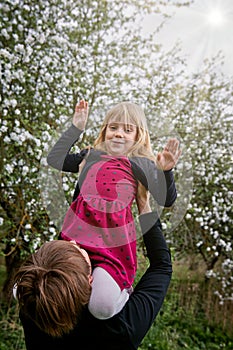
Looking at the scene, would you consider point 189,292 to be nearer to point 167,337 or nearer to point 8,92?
point 167,337

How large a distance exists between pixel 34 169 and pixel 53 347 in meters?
2.37

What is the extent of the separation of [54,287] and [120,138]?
0.61m

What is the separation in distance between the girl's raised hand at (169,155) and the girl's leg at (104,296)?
388 mm

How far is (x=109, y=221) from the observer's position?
1287 mm

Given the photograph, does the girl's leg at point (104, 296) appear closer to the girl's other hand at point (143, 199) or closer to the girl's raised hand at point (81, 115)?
the girl's other hand at point (143, 199)

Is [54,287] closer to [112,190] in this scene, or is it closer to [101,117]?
[112,190]

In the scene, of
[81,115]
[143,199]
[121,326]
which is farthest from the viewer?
[81,115]

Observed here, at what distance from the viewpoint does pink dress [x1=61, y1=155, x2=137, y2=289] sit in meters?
1.25

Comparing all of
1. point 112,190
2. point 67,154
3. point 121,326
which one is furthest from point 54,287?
point 67,154

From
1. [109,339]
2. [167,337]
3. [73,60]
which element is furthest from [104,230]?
[167,337]

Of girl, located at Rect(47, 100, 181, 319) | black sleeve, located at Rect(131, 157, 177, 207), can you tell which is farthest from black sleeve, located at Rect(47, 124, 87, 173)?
black sleeve, located at Rect(131, 157, 177, 207)

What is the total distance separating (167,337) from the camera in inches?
193

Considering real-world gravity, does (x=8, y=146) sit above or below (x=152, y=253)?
above

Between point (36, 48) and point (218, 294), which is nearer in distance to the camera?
point (36, 48)
